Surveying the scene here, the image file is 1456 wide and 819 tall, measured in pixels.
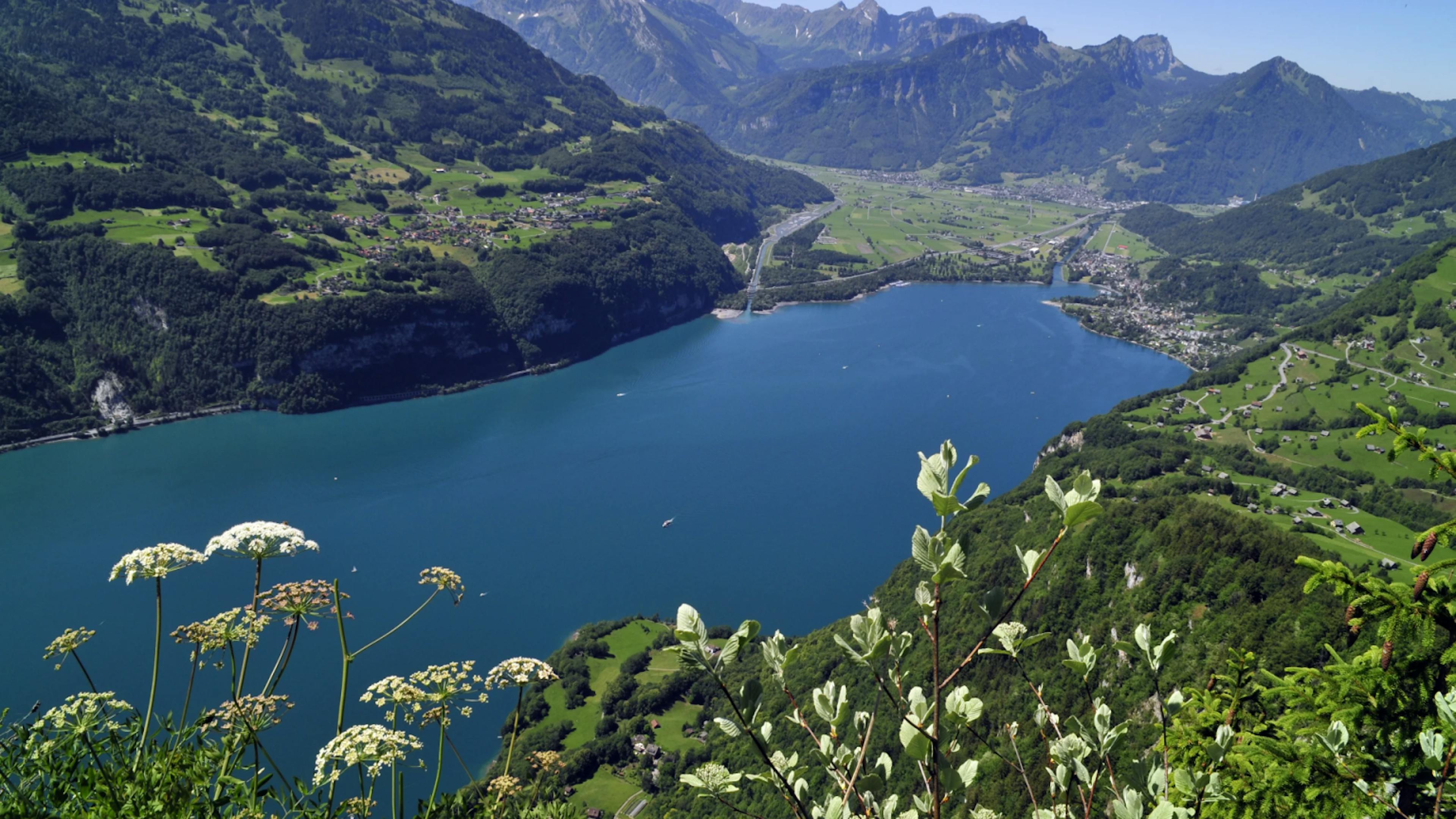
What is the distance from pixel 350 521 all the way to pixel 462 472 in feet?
30.2

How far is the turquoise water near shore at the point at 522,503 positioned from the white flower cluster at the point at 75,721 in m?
29.7

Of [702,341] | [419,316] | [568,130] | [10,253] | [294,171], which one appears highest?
[568,130]

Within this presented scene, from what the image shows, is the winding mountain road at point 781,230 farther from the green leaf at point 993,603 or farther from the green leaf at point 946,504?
the green leaf at point 946,504

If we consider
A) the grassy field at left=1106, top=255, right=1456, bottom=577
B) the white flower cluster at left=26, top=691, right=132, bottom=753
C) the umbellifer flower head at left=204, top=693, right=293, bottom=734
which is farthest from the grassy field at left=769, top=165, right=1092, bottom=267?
the white flower cluster at left=26, top=691, right=132, bottom=753

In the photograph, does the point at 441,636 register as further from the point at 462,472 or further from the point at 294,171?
the point at 294,171

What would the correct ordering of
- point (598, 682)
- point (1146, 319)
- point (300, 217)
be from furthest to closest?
point (1146, 319) → point (300, 217) → point (598, 682)

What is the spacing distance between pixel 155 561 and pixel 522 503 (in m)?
47.3

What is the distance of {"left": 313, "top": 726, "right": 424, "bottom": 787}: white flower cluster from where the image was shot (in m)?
3.76

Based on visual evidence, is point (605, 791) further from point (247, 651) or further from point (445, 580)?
point (247, 651)

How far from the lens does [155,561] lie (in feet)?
14.5

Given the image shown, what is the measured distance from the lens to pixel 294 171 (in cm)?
9400

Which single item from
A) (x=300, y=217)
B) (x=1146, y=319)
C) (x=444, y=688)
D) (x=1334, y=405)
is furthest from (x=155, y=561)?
(x=1146, y=319)

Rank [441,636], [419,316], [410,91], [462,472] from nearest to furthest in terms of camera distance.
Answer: [441,636], [462,472], [419,316], [410,91]

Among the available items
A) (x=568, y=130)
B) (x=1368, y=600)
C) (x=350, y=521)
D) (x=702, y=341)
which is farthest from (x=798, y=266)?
(x=1368, y=600)
